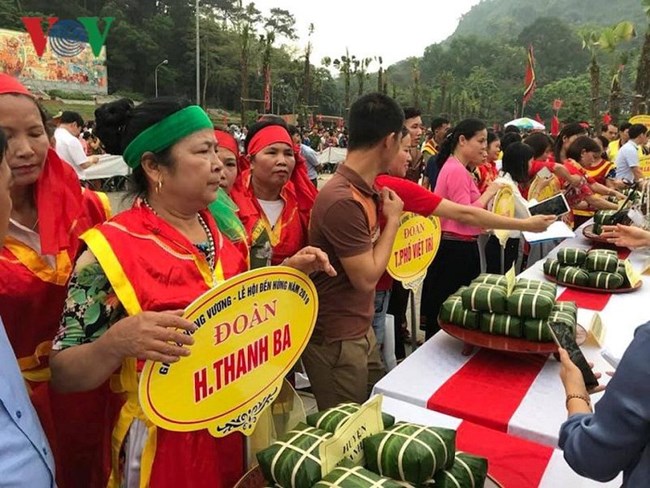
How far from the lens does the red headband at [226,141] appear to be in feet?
8.93

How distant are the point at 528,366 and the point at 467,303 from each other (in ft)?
0.98

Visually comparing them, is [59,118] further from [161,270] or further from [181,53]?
[181,53]

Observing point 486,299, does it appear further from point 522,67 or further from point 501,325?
point 522,67

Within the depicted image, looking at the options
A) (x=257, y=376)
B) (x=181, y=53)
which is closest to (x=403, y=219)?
(x=257, y=376)

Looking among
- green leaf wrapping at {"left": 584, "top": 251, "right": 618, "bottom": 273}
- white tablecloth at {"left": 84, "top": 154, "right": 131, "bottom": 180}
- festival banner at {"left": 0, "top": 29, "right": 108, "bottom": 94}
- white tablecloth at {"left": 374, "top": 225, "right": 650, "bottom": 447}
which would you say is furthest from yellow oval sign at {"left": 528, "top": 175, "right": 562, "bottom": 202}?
festival banner at {"left": 0, "top": 29, "right": 108, "bottom": 94}

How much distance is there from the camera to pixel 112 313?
1.32 metres

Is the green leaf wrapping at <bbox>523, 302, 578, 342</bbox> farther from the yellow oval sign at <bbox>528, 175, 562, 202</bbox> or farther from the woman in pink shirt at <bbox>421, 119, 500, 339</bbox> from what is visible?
the yellow oval sign at <bbox>528, 175, 562, 202</bbox>

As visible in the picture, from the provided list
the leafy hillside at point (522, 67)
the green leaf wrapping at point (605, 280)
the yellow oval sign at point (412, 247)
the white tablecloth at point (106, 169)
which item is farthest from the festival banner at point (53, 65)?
the green leaf wrapping at point (605, 280)

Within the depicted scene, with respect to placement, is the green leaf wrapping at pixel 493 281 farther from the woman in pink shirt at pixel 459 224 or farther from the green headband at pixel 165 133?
the woman in pink shirt at pixel 459 224

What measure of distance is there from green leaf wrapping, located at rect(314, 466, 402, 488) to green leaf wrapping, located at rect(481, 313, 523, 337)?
3.26 ft

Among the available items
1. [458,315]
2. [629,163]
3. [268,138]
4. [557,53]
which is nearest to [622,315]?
[458,315]

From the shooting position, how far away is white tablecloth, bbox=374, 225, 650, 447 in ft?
5.04

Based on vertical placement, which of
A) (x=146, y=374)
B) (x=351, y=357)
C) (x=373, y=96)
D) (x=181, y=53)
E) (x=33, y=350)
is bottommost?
(x=351, y=357)

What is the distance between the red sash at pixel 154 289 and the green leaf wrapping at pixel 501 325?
1002mm
